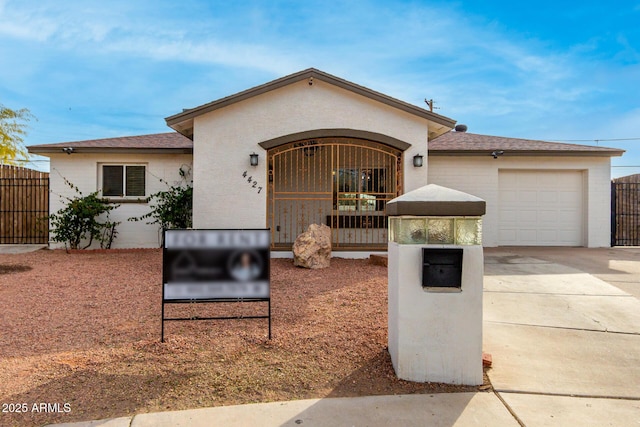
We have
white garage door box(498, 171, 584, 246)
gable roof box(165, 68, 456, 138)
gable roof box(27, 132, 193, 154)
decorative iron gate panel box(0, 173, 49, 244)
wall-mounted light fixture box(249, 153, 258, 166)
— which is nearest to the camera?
gable roof box(165, 68, 456, 138)

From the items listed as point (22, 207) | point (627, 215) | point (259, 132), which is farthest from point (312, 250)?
point (627, 215)

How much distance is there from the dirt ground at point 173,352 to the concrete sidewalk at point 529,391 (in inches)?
7.0

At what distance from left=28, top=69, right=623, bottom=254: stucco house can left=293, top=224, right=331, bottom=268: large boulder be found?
4.22 feet

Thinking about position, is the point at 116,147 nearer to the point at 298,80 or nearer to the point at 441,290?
the point at 298,80

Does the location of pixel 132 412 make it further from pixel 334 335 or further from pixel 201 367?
pixel 334 335

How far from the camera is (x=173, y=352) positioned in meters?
3.58

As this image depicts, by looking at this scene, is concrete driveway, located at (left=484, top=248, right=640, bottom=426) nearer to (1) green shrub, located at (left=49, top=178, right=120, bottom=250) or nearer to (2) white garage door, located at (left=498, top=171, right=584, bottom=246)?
(2) white garage door, located at (left=498, top=171, right=584, bottom=246)

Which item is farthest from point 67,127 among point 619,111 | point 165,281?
point 619,111

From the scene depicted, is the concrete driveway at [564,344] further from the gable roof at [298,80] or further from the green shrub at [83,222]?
the green shrub at [83,222]

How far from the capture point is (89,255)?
32.9 ft

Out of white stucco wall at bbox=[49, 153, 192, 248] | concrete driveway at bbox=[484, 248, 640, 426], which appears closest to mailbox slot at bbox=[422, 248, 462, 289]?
concrete driveway at bbox=[484, 248, 640, 426]

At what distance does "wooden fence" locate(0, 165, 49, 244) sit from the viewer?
1224 centimetres

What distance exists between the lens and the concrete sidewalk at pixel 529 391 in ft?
8.22

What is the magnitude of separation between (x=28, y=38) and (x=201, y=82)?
5724 mm
